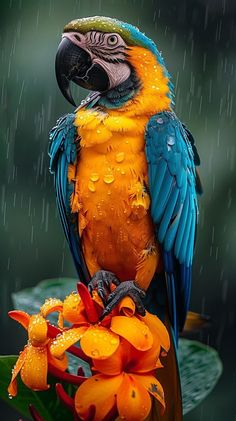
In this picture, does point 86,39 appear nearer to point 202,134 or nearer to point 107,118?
point 107,118

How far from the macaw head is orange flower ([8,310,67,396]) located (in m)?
0.49

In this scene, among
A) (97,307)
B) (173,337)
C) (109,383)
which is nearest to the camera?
(109,383)

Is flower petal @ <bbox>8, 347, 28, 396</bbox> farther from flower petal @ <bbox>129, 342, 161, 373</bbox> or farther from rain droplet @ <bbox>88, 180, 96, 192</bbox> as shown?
rain droplet @ <bbox>88, 180, 96, 192</bbox>

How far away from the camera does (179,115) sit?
3.11 meters

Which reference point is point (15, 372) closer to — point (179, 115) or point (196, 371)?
point (196, 371)

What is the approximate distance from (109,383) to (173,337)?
0.46 metres

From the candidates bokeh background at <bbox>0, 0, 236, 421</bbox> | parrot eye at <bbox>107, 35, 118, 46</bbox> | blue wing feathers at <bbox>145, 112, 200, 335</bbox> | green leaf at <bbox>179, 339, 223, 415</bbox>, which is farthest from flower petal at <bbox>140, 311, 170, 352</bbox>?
bokeh background at <bbox>0, 0, 236, 421</bbox>

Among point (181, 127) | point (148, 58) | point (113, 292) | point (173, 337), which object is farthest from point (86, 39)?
point (173, 337)

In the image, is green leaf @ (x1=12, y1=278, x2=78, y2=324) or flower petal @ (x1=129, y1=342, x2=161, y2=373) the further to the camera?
green leaf @ (x1=12, y1=278, x2=78, y2=324)

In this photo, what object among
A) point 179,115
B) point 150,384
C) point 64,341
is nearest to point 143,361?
point 150,384

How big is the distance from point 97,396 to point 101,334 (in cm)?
11

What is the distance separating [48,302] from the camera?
154 cm

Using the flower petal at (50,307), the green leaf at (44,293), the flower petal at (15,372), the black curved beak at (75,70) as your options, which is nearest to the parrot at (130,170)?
the black curved beak at (75,70)

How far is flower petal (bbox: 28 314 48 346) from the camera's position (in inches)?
56.5
